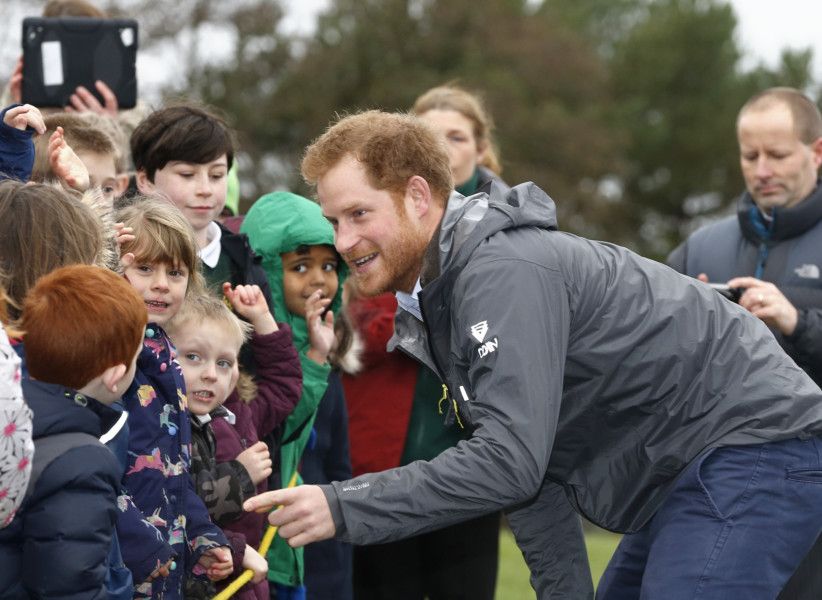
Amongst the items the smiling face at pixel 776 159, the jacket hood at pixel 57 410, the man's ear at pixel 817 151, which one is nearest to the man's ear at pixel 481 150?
the smiling face at pixel 776 159

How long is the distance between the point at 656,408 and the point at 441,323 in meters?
0.72

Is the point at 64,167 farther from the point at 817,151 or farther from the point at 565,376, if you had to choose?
the point at 817,151

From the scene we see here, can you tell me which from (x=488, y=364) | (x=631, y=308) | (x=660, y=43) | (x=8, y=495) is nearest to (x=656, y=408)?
(x=631, y=308)

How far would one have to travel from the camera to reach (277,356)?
16.2 feet

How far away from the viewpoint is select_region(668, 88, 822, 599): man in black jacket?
19.4 ft

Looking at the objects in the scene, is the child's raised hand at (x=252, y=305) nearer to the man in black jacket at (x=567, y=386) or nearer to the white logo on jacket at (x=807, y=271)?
the man in black jacket at (x=567, y=386)

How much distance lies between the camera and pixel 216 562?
13.4 ft

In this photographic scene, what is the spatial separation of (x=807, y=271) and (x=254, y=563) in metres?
3.04

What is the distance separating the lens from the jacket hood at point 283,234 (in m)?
5.42

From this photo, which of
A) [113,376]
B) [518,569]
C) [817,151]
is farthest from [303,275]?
[518,569]

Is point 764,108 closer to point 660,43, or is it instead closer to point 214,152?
point 214,152

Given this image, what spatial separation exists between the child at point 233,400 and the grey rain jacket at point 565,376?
0.72 m

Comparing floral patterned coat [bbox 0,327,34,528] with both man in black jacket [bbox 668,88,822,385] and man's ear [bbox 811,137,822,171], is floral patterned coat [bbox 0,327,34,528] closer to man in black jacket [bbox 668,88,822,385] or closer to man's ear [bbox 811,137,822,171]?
man in black jacket [bbox 668,88,822,385]

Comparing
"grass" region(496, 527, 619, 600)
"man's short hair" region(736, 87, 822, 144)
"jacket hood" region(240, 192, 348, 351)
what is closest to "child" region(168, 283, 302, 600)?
"jacket hood" region(240, 192, 348, 351)
